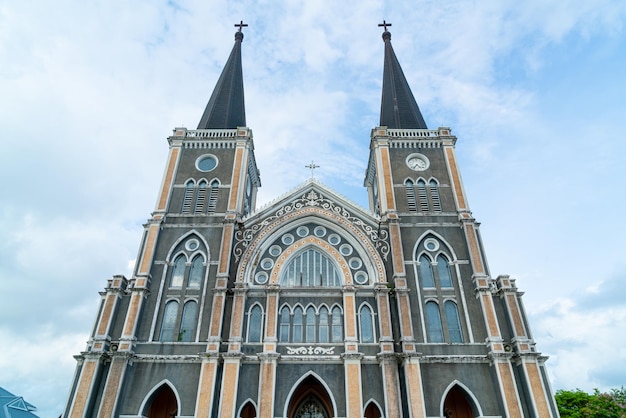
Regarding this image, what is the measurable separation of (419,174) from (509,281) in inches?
330

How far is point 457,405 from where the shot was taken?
20.9 meters

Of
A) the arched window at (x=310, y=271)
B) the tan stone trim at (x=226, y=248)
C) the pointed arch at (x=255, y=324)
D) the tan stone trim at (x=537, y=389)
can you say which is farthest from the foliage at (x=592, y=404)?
the tan stone trim at (x=226, y=248)

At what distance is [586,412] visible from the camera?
28.1 metres

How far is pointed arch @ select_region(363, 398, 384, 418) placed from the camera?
767 inches

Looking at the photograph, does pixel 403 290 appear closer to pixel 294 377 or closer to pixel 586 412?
pixel 294 377

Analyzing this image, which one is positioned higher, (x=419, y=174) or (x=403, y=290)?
(x=419, y=174)

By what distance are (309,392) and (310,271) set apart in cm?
615

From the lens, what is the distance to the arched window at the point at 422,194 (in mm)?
Result: 25688

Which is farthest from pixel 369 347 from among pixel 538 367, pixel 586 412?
pixel 586 412

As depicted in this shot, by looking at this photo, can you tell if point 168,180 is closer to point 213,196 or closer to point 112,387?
point 213,196

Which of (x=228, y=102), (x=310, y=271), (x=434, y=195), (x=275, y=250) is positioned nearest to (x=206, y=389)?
(x=310, y=271)

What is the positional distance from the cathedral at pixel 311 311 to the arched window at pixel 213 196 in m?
0.09

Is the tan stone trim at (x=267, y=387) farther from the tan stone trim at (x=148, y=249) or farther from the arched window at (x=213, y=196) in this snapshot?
the arched window at (x=213, y=196)

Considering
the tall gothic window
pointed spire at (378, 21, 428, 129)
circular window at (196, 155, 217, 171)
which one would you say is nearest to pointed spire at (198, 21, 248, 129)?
circular window at (196, 155, 217, 171)
